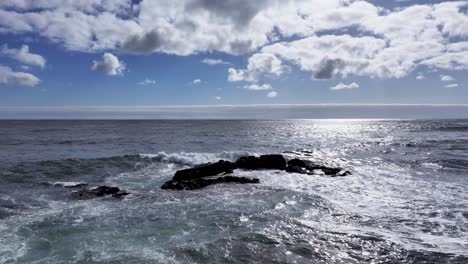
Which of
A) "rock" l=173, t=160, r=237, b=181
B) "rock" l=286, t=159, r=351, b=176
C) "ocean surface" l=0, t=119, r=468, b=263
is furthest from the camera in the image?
"rock" l=286, t=159, r=351, b=176

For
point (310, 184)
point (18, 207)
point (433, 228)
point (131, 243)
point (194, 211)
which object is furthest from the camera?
point (310, 184)

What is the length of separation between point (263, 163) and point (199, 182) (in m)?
9.70

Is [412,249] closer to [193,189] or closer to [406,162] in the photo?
[193,189]

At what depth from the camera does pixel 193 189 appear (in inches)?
849

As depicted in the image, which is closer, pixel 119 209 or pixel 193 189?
pixel 119 209

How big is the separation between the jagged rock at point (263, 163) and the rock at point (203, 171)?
1.58 m

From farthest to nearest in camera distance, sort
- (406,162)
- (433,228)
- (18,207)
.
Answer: (406,162), (18,207), (433,228)

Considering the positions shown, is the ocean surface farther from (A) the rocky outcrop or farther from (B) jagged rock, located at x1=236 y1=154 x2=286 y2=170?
(B) jagged rock, located at x1=236 y1=154 x2=286 y2=170

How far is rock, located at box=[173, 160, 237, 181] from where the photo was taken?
2503 cm

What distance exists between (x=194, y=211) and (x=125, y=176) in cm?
1360

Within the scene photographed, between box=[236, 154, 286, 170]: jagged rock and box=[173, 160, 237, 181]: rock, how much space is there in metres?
1.58

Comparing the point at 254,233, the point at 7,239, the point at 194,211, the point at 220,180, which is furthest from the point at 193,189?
the point at 7,239

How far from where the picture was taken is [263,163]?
30938mm

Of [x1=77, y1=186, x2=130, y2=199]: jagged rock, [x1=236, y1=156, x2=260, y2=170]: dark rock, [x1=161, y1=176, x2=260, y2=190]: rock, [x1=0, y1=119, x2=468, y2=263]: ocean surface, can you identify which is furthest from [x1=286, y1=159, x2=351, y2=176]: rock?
[x1=77, y1=186, x2=130, y2=199]: jagged rock
